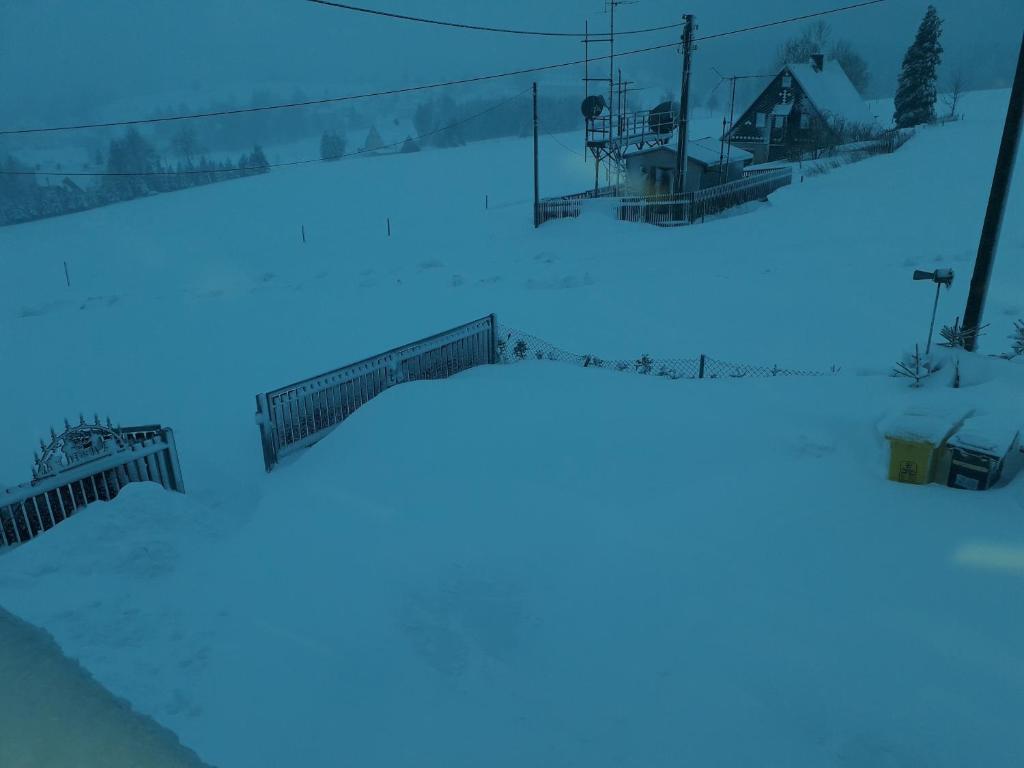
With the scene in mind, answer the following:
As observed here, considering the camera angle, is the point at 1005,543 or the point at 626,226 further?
the point at 626,226

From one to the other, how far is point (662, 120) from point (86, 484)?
31454 millimetres

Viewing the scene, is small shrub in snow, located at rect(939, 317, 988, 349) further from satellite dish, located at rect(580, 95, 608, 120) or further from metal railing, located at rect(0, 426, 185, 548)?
satellite dish, located at rect(580, 95, 608, 120)

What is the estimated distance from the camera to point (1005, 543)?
4.79 m

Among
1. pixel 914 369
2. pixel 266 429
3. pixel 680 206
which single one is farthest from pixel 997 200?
pixel 680 206

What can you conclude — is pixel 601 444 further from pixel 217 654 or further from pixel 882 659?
pixel 217 654

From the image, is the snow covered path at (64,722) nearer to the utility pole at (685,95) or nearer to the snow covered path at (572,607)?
the snow covered path at (572,607)

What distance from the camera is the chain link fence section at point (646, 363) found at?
1022 cm

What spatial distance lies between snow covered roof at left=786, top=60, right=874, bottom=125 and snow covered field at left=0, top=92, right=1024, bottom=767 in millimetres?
33005

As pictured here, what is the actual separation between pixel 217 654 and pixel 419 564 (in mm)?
1582

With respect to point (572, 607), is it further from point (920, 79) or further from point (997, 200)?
point (920, 79)

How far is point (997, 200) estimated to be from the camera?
7.64 meters

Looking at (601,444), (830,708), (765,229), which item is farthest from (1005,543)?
(765,229)

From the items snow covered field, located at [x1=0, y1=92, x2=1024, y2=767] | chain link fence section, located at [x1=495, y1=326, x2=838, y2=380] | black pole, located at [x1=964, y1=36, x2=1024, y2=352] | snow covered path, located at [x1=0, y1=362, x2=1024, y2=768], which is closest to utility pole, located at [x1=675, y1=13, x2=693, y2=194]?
snow covered field, located at [x1=0, y1=92, x2=1024, y2=767]

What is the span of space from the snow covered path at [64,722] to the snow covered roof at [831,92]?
1823 inches
